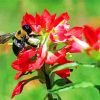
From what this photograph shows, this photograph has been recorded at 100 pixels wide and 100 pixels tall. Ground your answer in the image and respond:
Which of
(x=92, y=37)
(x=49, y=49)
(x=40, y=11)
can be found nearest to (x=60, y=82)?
(x=49, y=49)

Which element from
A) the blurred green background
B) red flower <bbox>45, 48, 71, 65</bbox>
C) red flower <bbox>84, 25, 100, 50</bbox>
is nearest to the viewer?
red flower <bbox>84, 25, 100, 50</bbox>

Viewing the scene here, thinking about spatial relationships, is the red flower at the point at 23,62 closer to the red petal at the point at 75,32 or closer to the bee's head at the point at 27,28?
the red petal at the point at 75,32

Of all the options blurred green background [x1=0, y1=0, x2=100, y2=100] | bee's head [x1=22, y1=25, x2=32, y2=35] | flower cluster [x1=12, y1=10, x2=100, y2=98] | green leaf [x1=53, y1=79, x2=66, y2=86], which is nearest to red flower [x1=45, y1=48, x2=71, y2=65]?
flower cluster [x1=12, y1=10, x2=100, y2=98]

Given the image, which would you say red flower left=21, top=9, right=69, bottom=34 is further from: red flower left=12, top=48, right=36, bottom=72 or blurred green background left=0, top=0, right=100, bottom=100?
blurred green background left=0, top=0, right=100, bottom=100

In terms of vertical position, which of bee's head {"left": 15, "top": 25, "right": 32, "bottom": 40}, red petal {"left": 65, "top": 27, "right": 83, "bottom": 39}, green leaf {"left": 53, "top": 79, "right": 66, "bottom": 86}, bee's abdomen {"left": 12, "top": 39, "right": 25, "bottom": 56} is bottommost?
green leaf {"left": 53, "top": 79, "right": 66, "bottom": 86}

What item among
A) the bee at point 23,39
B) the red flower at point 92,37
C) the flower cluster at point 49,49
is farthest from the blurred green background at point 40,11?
the red flower at point 92,37

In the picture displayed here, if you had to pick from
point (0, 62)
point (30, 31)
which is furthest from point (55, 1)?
point (30, 31)

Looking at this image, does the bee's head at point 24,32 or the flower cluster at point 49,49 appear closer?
the flower cluster at point 49,49

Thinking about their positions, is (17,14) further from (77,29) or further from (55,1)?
(77,29)
